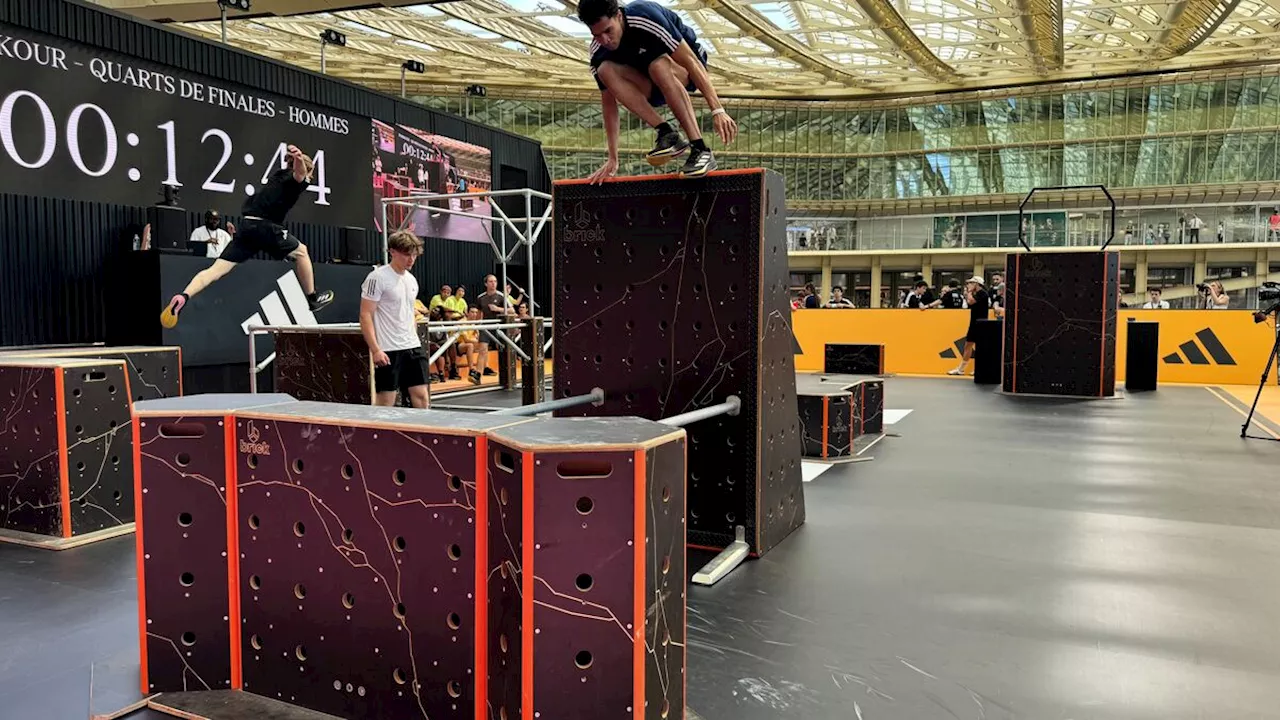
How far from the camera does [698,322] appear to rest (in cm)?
421

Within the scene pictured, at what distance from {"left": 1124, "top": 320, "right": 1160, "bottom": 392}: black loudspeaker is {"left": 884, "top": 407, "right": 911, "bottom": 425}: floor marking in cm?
459

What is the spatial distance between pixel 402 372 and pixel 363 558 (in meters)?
3.95

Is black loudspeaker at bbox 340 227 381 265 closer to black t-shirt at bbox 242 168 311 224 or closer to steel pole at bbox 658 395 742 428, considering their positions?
black t-shirt at bbox 242 168 311 224

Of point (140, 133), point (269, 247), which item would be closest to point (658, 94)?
point (269, 247)

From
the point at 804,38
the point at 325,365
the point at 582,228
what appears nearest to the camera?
the point at 582,228

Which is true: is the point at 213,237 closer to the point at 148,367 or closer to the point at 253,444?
the point at 148,367

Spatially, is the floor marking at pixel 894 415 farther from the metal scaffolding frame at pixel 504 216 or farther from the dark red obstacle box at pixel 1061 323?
the metal scaffolding frame at pixel 504 216

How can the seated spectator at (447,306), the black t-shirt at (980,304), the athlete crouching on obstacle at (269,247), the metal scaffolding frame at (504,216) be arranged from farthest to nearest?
the black t-shirt at (980,304)
the seated spectator at (447,306)
the metal scaffolding frame at (504,216)
the athlete crouching on obstacle at (269,247)

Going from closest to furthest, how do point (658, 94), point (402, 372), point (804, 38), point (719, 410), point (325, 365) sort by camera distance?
point (719, 410)
point (658, 94)
point (402, 372)
point (325, 365)
point (804, 38)

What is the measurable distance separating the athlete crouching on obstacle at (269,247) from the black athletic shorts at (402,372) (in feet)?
14.7

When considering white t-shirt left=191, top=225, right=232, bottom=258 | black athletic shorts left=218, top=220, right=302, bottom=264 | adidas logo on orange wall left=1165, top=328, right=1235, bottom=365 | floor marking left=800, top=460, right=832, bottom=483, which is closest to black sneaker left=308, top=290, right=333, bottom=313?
black athletic shorts left=218, top=220, right=302, bottom=264

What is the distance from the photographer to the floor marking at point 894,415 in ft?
29.2

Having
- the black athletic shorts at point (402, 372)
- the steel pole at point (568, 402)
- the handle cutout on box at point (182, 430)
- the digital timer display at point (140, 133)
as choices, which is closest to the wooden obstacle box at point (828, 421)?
the steel pole at point (568, 402)

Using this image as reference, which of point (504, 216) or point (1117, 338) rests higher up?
point (504, 216)
